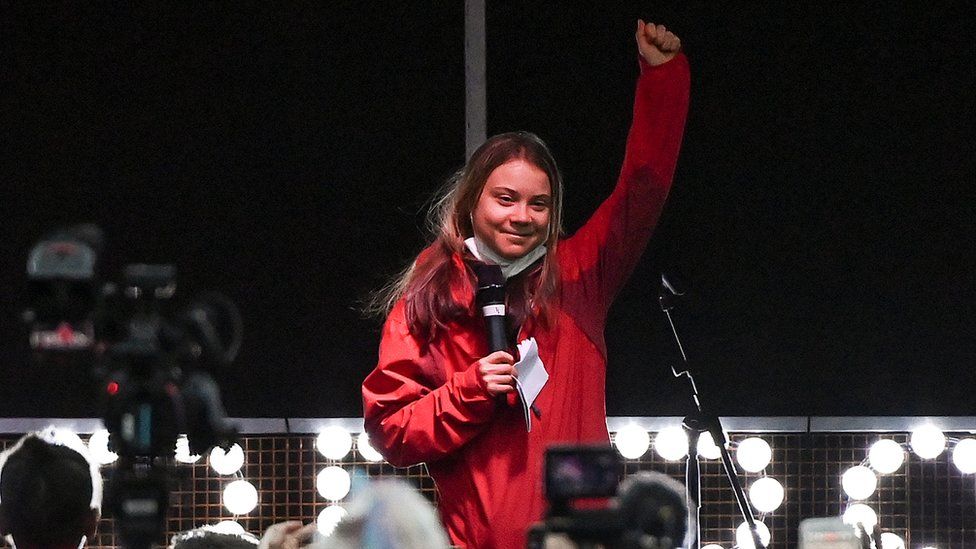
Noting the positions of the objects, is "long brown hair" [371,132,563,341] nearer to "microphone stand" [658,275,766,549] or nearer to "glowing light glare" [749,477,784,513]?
"microphone stand" [658,275,766,549]

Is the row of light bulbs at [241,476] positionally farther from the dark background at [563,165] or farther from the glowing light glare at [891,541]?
the glowing light glare at [891,541]

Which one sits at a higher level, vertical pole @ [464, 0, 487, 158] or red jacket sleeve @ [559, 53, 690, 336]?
vertical pole @ [464, 0, 487, 158]

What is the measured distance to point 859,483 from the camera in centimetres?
375

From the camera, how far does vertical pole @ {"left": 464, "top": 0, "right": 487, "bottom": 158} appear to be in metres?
3.92

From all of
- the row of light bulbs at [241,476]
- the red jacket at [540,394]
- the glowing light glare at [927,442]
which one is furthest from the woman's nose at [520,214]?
the glowing light glare at [927,442]

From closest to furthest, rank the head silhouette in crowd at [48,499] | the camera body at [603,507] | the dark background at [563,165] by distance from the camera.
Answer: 1. the camera body at [603,507]
2. the head silhouette in crowd at [48,499]
3. the dark background at [563,165]

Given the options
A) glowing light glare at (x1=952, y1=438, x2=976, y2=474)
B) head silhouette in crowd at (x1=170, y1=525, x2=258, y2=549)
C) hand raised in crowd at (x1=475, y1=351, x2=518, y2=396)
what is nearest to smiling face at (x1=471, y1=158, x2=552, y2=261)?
hand raised in crowd at (x1=475, y1=351, x2=518, y2=396)

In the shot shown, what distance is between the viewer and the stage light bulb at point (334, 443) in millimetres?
3758

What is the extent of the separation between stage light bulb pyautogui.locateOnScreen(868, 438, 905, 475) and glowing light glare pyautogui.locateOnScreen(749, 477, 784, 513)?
0.26 meters

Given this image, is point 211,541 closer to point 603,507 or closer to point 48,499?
point 48,499

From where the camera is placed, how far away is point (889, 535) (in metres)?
3.67

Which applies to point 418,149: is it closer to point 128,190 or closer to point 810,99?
point 128,190

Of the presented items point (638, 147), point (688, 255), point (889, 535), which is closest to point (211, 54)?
point (688, 255)

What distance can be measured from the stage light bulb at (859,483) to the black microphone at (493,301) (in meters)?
1.68
